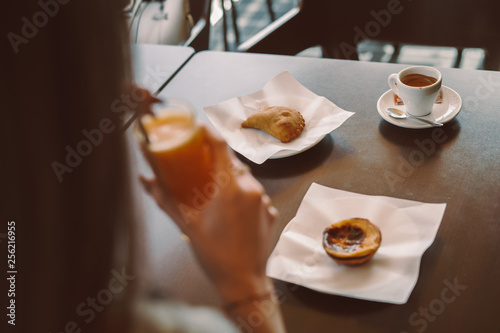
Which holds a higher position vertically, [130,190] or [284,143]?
[130,190]

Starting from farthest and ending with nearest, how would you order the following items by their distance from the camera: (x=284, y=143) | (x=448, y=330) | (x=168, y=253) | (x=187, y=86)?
(x=187, y=86) < (x=284, y=143) < (x=168, y=253) < (x=448, y=330)

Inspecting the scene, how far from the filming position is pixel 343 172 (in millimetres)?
1148

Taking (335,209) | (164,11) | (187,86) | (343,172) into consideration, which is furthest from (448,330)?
(164,11)

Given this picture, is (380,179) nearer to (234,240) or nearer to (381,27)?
(234,240)

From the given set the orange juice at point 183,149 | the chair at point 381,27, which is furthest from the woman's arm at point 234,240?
the chair at point 381,27

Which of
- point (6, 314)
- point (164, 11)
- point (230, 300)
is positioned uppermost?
point (6, 314)

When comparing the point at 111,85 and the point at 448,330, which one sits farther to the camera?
the point at 448,330

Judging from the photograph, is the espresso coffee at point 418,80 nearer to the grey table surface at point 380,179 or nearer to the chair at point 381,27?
the grey table surface at point 380,179

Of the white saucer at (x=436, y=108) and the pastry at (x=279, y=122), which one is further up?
the pastry at (x=279, y=122)

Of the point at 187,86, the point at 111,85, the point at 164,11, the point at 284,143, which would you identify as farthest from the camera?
the point at 164,11

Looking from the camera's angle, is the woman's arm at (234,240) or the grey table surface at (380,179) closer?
the woman's arm at (234,240)

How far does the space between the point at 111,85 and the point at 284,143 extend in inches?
38.6

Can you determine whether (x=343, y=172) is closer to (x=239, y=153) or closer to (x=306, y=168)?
(x=306, y=168)

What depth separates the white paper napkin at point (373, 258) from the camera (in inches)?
34.0
